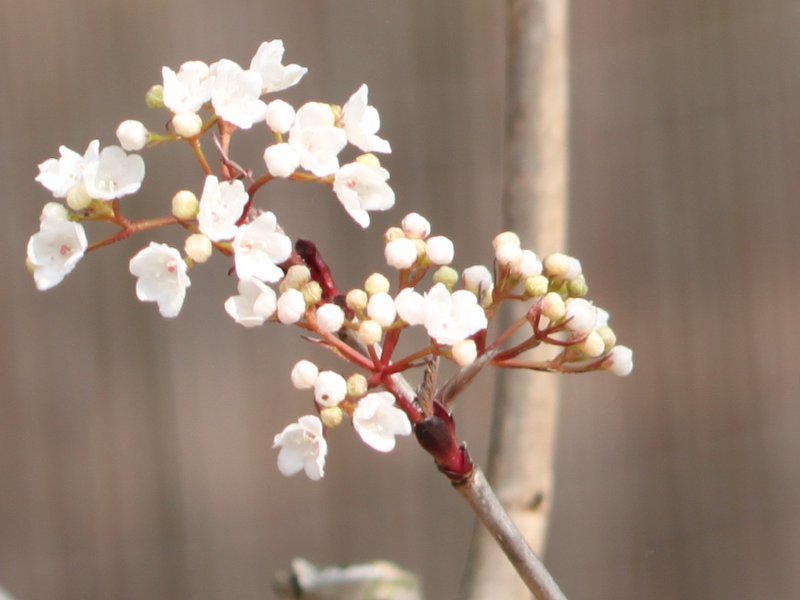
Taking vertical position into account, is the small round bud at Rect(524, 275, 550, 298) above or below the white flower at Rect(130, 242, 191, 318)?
above

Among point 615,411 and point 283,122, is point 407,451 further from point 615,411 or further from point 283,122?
point 283,122

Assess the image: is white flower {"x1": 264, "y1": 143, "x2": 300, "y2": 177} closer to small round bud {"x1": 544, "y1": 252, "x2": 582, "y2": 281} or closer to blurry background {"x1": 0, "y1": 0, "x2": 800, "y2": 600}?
small round bud {"x1": 544, "y1": 252, "x2": 582, "y2": 281}

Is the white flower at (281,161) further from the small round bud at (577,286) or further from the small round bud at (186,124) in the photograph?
the small round bud at (577,286)

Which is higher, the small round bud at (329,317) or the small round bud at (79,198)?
the small round bud at (79,198)

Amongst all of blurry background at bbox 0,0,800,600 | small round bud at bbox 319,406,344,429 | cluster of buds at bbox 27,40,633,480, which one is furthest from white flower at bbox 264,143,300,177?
blurry background at bbox 0,0,800,600

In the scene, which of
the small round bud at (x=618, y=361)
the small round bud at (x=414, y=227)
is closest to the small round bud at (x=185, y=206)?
→ the small round bud at (x=414, y=227)

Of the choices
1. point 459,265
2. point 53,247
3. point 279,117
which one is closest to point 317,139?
point 279,117
